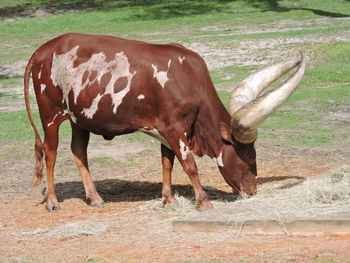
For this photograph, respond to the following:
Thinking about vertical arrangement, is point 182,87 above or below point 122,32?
above

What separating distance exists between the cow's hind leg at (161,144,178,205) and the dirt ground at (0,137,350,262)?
14 centimetres

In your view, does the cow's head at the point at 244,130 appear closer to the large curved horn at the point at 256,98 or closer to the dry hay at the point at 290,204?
the large curved horn at the point at 256,98

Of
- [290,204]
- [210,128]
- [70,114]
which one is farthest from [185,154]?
[70,114]

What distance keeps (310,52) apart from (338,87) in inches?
185


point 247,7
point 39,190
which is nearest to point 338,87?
point 39,190

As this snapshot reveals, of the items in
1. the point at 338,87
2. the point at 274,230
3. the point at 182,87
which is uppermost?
the point at 182,87

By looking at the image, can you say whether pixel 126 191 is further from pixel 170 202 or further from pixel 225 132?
pixel 225 132

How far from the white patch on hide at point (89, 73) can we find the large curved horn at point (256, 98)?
1285 mm

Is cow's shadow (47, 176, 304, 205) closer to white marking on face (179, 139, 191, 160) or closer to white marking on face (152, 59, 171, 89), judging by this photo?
white marking on face (179, 139, 191, 160)

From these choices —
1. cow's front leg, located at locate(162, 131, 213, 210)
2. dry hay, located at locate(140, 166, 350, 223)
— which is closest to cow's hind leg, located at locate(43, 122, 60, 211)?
dry hay, located at locate(140, 166, 350, 223)

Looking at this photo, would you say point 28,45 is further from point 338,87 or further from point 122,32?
point 338,87

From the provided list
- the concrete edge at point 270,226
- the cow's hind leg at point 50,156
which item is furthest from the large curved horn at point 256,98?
the cow's hind leg at point 50,156

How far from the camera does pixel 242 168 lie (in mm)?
10016

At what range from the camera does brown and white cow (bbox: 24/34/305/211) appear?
9.82 metres
